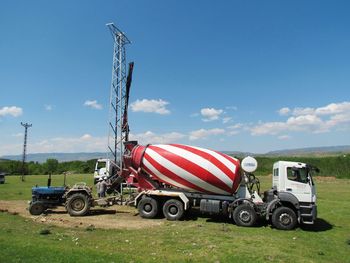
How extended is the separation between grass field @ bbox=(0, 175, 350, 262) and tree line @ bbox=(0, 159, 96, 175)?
63383 millimetres

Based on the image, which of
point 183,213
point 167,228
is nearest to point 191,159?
Result: point 183,213

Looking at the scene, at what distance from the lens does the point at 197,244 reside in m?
12.3

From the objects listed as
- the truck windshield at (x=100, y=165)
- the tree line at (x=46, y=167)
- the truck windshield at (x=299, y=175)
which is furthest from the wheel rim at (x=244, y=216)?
the tree line at (x=46, y=167)

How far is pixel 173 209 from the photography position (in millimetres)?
18531

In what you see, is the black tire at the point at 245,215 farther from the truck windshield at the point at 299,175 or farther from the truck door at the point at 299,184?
the truck windshield at the point at 299,175

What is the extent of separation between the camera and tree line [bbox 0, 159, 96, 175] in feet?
252

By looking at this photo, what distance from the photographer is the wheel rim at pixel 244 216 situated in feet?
55.7

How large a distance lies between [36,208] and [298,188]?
44.2ft

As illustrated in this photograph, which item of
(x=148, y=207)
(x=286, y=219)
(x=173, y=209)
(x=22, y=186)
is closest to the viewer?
(x=286, y=219)

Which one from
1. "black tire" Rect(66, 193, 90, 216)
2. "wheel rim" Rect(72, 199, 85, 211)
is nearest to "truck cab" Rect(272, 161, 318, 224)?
"black tire" Rect(66, 193, 90, 216)

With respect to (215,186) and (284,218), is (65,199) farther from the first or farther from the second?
(284,218)

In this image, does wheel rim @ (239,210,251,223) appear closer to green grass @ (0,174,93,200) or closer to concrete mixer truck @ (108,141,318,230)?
concrete mixer truck @ (108,141,318,230)

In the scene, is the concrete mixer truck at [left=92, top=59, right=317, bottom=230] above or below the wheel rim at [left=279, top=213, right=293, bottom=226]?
above

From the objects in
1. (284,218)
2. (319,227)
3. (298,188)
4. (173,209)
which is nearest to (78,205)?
(173,209)
